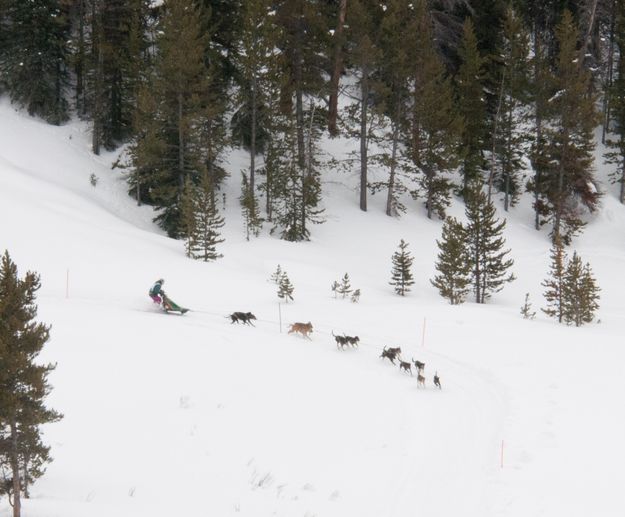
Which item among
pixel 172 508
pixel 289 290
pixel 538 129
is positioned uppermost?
pixel 538 129

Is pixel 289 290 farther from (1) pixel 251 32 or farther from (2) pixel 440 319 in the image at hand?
(1) pixel 251 32

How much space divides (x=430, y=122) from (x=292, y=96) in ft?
30.4

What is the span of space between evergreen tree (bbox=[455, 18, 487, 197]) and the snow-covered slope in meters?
17.6

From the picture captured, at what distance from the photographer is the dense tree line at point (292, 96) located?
31.2 metres

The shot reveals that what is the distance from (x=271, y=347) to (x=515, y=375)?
6.25 m

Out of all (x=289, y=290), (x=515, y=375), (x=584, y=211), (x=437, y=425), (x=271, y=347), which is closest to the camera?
(x=437, y=425)

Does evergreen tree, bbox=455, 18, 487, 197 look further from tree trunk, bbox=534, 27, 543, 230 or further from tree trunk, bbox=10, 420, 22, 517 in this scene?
tree trunk, bbox=10, 420, 22, 517

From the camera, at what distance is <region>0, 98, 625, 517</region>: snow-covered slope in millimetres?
7801

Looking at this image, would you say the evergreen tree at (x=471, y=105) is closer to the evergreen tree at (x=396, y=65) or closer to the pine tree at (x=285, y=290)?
the evergreen tree at (x=396, y=65)

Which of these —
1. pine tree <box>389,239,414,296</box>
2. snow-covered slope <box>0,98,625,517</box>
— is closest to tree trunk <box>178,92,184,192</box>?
snow-covered slope <box>0,98,625,517</box>

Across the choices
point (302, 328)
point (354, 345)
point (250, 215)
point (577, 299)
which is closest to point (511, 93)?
point (577, 299)

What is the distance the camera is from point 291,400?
11016mm

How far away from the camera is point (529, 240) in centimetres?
3662

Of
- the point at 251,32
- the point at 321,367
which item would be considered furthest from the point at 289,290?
the point at 251,32
